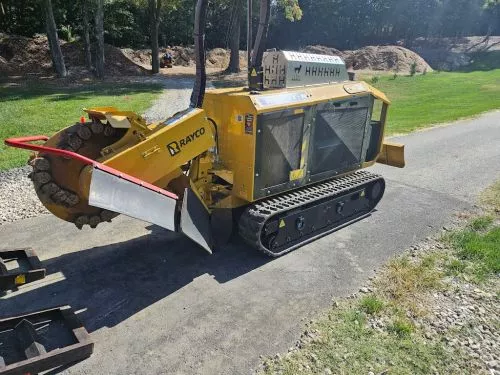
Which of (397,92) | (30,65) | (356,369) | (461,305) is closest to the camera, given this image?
(356,369)

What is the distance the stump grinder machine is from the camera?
4602 mm

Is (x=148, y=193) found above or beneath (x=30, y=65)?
above

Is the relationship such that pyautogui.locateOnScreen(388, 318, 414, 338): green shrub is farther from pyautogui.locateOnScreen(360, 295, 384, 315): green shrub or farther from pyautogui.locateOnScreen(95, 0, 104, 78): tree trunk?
pyautogui.locateOnScreen(95, 0, 104, 78): tree trunk

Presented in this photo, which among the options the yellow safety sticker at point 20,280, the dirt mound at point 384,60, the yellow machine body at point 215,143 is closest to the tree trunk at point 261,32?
the yellow machine body at point 215,143

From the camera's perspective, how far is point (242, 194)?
575 cm

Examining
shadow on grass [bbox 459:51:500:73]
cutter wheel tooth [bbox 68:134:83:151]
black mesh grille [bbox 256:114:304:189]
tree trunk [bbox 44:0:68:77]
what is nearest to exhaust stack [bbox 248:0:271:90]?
black mesh grille [bbox 256:114:304:189]

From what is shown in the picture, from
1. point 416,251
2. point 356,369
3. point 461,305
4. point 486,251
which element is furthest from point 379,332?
point 486,251

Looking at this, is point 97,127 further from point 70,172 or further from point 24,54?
point 24,54

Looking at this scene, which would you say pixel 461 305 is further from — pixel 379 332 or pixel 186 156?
pixel 186 156

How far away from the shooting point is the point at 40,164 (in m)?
4.51

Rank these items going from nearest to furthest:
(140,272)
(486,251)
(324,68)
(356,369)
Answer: (356,369)
(140,272)
(486,251)
(324,68)

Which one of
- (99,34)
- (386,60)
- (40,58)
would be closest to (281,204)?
(99,34)

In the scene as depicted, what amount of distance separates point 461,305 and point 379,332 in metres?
1.24

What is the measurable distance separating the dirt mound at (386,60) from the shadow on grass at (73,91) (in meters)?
20.7
